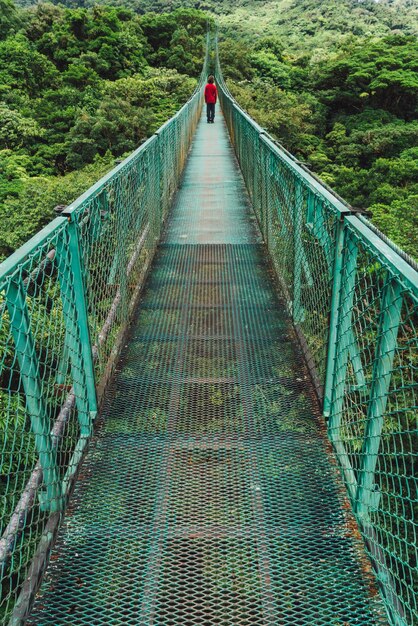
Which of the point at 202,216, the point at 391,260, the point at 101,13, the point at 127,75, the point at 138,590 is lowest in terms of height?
the point at 138,590

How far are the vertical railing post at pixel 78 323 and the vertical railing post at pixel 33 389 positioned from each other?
45cm

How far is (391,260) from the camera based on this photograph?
67.8 inches

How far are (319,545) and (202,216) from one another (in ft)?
16.9

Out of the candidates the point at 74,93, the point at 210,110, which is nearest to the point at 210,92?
the point at 210,110

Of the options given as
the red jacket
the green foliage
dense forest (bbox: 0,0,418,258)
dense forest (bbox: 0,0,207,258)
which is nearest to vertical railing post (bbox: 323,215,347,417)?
dense forest (bbox: 0,0,418,258)

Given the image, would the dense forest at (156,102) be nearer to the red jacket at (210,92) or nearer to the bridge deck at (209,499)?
the red jacket at (210,92)

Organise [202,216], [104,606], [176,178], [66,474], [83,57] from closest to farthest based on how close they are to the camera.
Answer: [104,606] < [66,474] < [202,216] < [176,178] < [83,57]

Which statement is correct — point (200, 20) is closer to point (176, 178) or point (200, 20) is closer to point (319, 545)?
point (176, 178)

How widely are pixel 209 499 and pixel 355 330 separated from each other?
97 cm

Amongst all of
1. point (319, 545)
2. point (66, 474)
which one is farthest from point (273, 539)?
point (66, 474)

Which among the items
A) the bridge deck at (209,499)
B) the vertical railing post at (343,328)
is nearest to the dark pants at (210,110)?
the bridge deck at (209,499)

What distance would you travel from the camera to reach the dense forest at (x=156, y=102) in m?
15.6

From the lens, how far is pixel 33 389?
1.95 meters

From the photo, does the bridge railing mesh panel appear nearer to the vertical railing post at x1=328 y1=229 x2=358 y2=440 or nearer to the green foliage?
the vertical railing post at x1=328 y1=229 x2=358 y2=440
